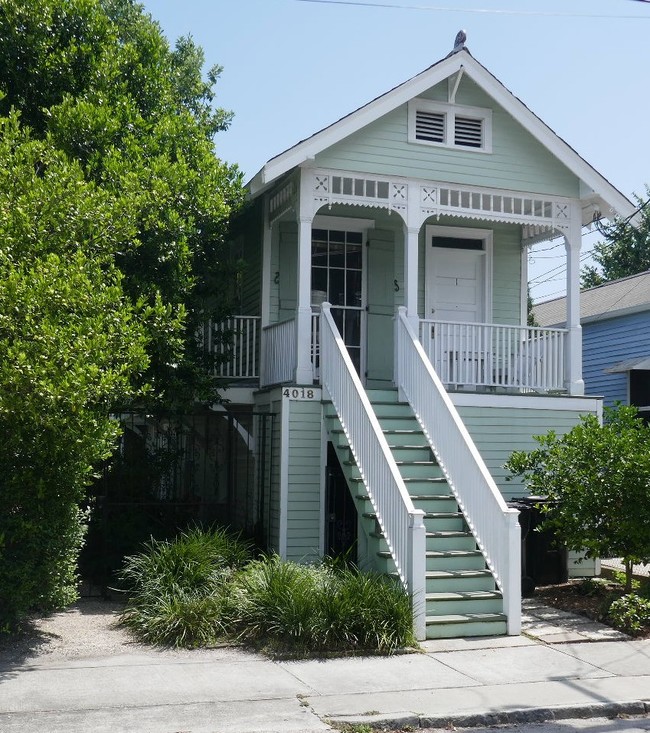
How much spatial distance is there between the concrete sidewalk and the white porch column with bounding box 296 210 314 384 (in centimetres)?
457

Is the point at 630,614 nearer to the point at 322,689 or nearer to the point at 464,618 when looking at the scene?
the point at 464,618

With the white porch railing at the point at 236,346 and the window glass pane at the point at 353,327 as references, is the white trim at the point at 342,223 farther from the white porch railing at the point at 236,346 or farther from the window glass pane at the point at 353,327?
the white porch railing at the point at 236,346

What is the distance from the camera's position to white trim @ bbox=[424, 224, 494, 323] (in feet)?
50.0

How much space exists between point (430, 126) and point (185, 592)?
25.4 ft

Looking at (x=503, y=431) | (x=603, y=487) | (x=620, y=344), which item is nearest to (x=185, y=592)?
(x=603, y=487)

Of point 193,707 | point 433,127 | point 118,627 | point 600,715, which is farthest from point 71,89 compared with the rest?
point 600,715

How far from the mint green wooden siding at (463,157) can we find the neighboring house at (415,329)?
2 cm

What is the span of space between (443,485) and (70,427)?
4741 mm

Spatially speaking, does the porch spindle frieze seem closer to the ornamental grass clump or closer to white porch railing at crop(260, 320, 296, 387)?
white porch railing at crop(260, 320, 296, 387)

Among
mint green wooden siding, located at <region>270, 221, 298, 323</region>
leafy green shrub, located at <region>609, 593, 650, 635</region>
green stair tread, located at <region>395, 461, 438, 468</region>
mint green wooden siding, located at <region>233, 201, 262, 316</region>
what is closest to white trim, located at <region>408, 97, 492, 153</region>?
mint green wooden siding, located at <region>270, 221, 298, 323</region>

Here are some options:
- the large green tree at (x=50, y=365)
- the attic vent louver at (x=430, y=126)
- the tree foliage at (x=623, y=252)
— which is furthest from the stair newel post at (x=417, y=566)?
the tree foliage at (x=623, y=252)

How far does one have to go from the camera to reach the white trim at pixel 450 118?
13492 millimetres

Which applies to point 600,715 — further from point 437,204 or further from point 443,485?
point 437,204

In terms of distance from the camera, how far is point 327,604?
8.83m
